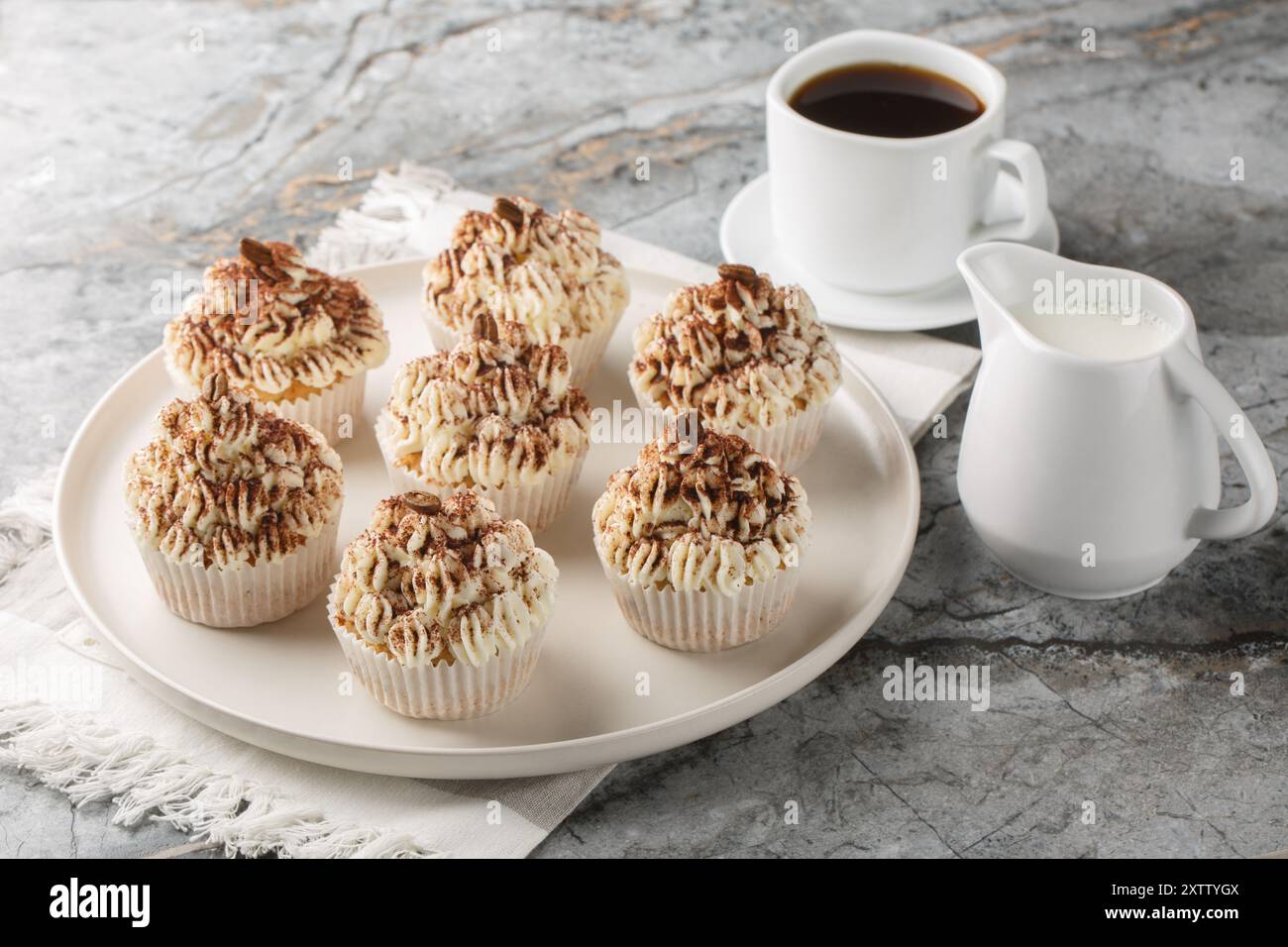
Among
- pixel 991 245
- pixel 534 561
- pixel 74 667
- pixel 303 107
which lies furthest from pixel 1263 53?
pixel 74 667

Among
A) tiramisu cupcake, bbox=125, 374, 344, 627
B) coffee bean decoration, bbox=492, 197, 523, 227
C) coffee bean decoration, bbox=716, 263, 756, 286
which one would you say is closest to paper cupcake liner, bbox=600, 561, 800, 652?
tiramisu cupcake, bbox=125, 374, 344, 627

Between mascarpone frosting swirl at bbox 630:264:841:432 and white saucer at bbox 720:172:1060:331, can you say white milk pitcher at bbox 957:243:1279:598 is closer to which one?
mascarpone frosting swirl at bbox 630:264:841:432

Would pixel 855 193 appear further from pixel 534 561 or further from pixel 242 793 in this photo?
pixel 242 793

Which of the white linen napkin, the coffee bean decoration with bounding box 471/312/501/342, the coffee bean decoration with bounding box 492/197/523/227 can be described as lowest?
the white linen napkin

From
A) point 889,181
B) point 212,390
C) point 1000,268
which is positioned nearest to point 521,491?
point 212,390

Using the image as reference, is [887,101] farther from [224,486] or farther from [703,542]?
[224,486]

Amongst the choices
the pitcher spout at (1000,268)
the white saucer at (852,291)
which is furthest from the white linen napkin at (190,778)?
the white saucer at (852,291)
